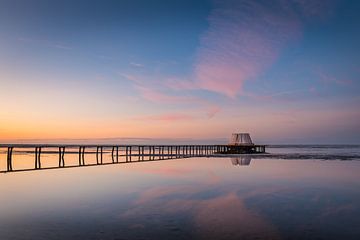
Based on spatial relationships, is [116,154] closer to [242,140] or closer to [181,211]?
[242,140]

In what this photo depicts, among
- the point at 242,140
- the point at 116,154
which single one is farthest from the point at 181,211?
the point at 116,154

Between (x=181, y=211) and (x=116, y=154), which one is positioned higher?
(x=181, y=211)

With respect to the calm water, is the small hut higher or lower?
higher

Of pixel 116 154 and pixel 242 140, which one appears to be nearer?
pixel 242 140

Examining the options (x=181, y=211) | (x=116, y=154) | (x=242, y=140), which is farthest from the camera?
(x=116, y=154)

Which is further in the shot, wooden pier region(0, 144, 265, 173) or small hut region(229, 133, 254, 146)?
small hut region(229, 133, 254, 146)

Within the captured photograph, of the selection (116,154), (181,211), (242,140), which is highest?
(242,140)

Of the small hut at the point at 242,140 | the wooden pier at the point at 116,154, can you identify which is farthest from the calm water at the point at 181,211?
the small hut at the point at 242,140

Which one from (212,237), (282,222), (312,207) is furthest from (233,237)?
(312,207)

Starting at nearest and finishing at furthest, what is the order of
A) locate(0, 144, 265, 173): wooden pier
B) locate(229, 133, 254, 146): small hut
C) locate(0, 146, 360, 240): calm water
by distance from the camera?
1. locate(0, 146, 360, 240): calm water
2. locate(0, 144, 265, 173): wooden pier
3. locate(229, 133, 254, 146): small hut

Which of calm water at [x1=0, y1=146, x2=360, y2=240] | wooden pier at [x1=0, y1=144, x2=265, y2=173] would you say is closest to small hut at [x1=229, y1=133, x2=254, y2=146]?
wooden pier at [x1=0, y1=144, x2=265, y2=173]

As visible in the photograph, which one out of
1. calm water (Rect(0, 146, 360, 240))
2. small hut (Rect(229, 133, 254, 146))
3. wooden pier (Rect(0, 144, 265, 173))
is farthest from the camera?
small hut (Rect(229, 133, 254, 146))

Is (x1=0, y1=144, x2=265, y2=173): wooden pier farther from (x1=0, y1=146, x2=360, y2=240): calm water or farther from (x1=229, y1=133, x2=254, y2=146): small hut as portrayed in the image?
(x1=0, y1=146, x2=360, y2=240): calm water

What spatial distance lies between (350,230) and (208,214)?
3891mm
